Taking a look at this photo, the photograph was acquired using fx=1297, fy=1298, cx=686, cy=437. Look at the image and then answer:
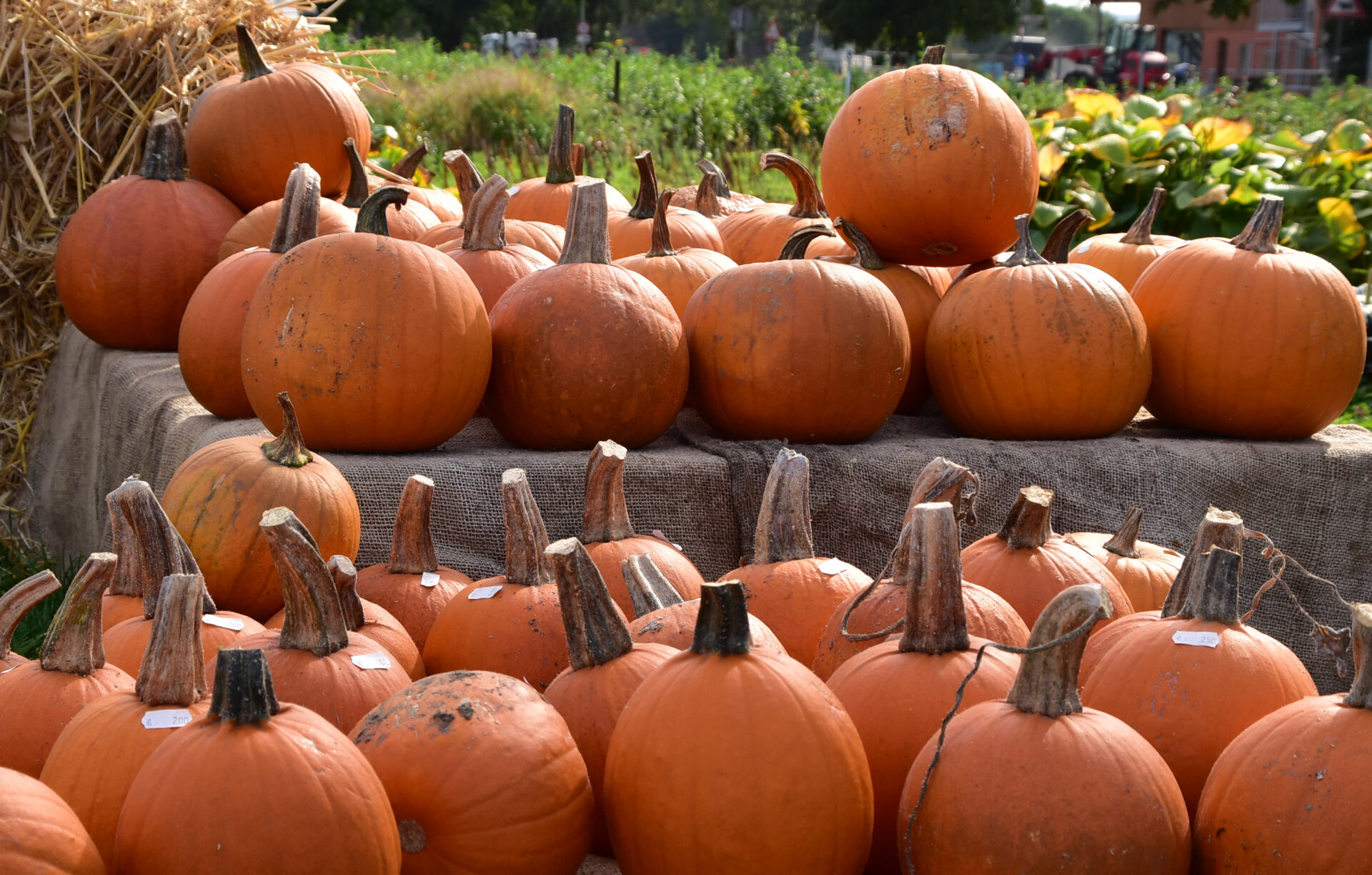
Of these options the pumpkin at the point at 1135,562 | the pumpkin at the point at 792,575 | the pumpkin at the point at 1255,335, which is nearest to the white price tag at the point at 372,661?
the pumpkin at the point at 792,575

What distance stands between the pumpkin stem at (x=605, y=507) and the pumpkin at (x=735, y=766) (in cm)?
76

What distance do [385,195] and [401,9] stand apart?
37.6 meters

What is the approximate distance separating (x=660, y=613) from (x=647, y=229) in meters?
2.28

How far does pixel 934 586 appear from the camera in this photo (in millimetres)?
1588

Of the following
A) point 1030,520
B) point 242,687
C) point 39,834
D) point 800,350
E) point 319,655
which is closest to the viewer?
point 39,834

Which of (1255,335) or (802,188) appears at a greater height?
(802,188)

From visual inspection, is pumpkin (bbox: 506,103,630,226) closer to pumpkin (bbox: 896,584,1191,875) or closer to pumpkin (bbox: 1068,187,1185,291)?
pumpkin (bbox: 1068,187,1185,291)

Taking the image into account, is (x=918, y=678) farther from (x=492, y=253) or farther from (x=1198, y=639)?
(x=492, y=253)

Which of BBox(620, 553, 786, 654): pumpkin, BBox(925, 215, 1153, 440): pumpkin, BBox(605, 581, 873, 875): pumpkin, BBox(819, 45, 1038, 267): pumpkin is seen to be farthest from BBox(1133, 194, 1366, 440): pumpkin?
BBox(605, 581, 873, 875): pumpkin

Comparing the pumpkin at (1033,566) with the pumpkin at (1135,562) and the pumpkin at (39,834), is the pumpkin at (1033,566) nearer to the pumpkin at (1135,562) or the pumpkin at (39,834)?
the pumpkin at (1135,562)

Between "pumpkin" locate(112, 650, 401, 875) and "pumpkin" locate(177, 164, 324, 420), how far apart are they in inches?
79.3

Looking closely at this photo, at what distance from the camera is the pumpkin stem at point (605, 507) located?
2172 millimetres

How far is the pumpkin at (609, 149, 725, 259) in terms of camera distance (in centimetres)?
390

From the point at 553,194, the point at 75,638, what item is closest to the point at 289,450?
the point at 75,638
